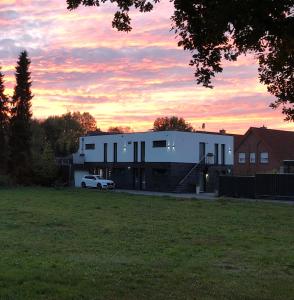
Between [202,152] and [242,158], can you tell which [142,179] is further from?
[242,158]

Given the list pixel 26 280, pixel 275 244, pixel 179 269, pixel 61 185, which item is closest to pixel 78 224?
pixel 275 244

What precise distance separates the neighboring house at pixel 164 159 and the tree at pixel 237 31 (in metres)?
52.3

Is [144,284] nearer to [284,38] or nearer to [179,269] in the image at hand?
[179,269]

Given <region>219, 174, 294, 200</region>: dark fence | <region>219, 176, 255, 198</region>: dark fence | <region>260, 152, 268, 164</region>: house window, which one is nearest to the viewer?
<region>219, 174, 294, 200</region>: dark fence

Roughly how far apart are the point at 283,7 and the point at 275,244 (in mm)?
10269

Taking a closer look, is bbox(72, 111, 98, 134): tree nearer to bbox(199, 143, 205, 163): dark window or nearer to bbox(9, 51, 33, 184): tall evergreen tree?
bbox(9, 51, 33, 184): tall evergreen tree

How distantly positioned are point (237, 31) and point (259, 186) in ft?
130

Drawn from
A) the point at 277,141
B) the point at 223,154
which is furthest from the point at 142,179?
the point at 277,141

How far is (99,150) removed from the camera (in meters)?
71.7

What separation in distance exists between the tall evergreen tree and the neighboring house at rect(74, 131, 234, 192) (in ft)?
29.3

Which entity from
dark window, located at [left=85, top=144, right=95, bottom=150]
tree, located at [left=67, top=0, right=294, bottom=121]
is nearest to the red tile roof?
dark window, located at [left=85, top=144, right=95, bottom=150]

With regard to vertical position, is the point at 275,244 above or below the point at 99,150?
below

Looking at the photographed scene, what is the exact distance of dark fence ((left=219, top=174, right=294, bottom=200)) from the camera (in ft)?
144

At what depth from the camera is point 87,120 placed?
122m
